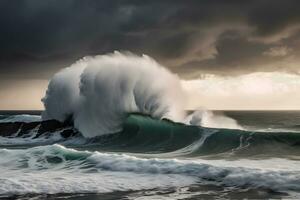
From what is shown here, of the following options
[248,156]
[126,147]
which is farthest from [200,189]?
[126,147]

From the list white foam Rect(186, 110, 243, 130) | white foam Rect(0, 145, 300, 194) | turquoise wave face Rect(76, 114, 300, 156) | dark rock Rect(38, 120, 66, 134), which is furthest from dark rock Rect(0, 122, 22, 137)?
white foam Rect(0, 145, 300, 194)

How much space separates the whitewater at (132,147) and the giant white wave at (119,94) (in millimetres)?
64

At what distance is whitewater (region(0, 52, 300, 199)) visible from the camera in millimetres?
11273

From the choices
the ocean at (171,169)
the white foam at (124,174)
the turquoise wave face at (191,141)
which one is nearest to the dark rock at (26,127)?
the turquoise wave face at (191,141)

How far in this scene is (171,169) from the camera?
13367 mm

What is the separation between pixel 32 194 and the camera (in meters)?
10.8

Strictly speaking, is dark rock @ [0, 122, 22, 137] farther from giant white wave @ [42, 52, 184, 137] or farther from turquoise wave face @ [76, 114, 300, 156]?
turquoise wave face @ [76, 114, 300, 156]

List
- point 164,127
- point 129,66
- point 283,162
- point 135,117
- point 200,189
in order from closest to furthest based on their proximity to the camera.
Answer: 1. point 200,189
2. point 283,162
3. point 164,127
4. point 135,117
5. point 129,66

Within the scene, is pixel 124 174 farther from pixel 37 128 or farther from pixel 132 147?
pixel 37 128

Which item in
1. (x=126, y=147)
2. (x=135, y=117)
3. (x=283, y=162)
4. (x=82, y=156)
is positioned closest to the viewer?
(x=283, y=162)

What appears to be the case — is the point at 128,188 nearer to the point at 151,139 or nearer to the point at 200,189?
the point at 200,189

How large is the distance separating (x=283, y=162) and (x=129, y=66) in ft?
56.0

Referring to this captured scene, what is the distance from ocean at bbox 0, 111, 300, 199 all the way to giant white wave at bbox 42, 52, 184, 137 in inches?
208

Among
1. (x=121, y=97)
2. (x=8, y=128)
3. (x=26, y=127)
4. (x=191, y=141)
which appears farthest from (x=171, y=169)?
(x=8, y=128)
